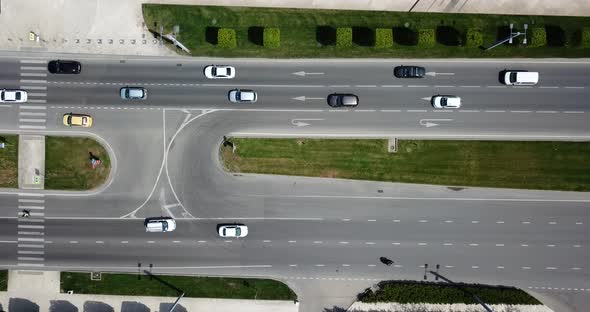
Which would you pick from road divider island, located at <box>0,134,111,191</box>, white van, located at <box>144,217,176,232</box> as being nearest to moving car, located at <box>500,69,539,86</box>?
white van, located at <box>144,217,176,232</box>

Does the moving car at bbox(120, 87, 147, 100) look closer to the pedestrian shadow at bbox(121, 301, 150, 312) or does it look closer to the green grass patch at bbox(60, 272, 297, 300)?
the green grass patch at bbox(60, 272, 297, 300)

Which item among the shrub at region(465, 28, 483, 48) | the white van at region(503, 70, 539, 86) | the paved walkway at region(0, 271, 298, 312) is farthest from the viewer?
the paved walkway at region(0, 271, 298, 312)

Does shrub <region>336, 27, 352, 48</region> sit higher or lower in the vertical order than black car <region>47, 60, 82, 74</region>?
higher

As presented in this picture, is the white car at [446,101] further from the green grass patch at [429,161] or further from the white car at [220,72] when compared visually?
the white car at [220,72]

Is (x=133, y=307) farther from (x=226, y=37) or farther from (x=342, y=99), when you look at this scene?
(x=342, y=99)

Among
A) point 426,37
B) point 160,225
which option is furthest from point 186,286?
point 426,37

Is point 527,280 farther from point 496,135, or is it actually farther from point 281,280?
point 281,280
